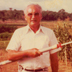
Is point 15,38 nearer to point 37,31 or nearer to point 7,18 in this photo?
point 37,31

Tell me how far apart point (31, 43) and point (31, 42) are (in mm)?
10

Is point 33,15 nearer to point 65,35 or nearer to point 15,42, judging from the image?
point 15,42

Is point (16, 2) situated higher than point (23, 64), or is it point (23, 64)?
point (16, 2)

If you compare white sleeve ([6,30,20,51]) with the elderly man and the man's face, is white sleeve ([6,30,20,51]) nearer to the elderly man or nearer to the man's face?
the elderly man

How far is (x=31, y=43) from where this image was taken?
4.50ft

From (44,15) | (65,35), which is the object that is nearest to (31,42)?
(65,35)

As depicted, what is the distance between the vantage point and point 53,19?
5.41m

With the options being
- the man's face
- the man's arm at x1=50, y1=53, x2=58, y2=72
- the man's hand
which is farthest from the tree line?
the man's hand

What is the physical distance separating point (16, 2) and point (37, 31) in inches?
115

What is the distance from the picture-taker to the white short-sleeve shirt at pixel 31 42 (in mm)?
1329

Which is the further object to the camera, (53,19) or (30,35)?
(53,19)

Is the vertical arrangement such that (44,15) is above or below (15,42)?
above

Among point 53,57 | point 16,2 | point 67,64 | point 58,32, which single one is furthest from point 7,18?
point 53,57

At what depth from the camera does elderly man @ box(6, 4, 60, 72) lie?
129 cm
